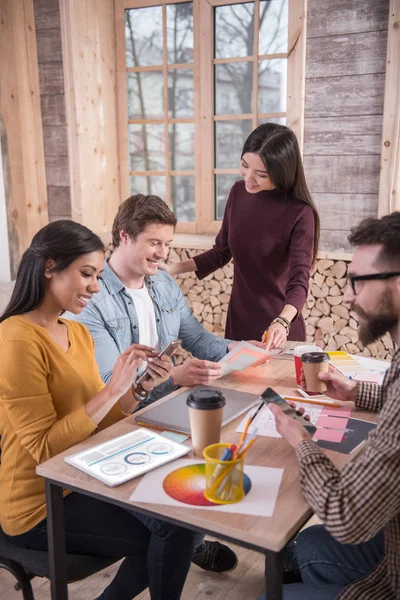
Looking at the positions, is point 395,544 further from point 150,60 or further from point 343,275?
point 150,60

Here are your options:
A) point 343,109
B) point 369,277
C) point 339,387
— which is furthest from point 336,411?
point 343,109

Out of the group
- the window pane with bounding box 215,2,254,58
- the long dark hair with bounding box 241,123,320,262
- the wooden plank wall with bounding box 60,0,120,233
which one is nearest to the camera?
the long dark hair with bounding box 241,123,320,262

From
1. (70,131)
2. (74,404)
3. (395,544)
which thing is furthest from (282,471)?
(70,131)

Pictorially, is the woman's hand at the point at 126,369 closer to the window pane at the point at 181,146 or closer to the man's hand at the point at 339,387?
the man's hand at the point at 339,387

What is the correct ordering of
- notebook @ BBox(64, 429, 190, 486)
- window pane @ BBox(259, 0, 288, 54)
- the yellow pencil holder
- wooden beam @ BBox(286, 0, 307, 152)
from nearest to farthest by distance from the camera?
1. the yellow pencil holder
2. notebook @ BBox(64, 429, 190, 486)
3. wooden beam @ BBox(286, 0, 307, 152)
4. window pane @ BBox(259, 0, 288, 54)

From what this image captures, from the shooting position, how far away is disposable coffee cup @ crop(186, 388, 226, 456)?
1.39 metres

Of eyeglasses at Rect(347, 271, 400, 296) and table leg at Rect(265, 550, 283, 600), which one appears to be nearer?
table leg at Rect(265, 550, 283, 600)

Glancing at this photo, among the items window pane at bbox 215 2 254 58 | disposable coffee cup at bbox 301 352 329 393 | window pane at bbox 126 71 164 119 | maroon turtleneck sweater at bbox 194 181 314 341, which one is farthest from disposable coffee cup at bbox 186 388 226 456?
window pane at bbox 126 71 164 119

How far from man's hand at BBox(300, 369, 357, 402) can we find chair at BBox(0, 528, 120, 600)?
30.3 inches

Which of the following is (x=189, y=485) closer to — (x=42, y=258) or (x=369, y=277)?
(x=369, y=277)

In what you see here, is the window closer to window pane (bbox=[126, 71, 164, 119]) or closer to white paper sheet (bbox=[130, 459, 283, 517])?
window pane (bbox=[126, 71, 164, 119])

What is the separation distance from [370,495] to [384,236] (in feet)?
2.00

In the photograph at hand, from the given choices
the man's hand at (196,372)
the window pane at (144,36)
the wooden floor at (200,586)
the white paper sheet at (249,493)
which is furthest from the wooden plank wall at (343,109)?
the white paper sheet at (249,493)

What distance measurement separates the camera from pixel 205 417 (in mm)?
1398
